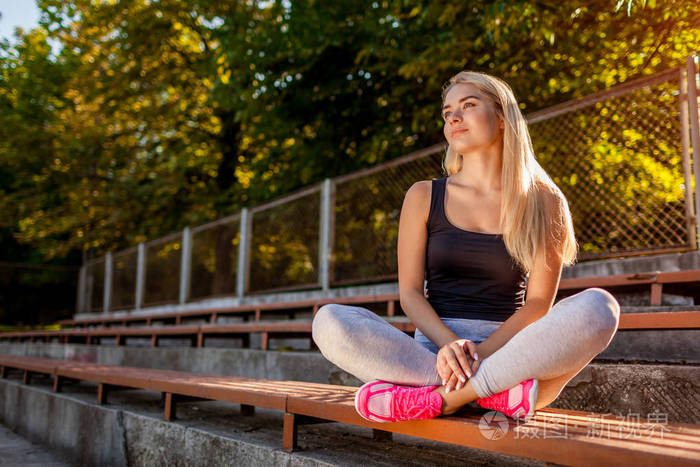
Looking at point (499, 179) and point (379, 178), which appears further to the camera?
point (379, 178)

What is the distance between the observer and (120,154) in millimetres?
14422

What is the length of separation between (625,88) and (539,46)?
278 centimetres

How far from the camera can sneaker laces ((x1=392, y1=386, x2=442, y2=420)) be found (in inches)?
72.4

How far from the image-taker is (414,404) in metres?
1.85

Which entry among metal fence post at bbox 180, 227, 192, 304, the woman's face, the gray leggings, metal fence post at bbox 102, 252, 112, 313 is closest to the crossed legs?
the gray leggings

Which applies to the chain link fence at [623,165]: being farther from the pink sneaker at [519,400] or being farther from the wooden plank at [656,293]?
the pink sneaker at [519,400]

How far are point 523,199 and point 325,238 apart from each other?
5.23m

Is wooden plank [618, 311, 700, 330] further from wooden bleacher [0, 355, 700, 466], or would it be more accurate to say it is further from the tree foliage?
the tree foliage

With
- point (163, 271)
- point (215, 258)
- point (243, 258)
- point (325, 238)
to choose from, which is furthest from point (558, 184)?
point (163, 271)

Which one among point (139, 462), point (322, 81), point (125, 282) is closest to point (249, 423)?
point (139, 462)

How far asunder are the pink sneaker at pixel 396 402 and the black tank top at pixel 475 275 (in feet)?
1.52

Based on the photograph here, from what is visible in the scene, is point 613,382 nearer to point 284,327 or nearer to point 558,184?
point 284,327

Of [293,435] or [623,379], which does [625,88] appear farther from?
[293,435]

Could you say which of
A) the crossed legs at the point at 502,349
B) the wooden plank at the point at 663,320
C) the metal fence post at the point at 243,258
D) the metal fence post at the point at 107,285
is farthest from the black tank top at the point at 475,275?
the metal fence post at the point at 107,285
